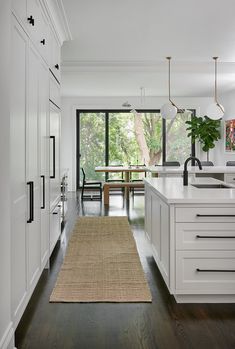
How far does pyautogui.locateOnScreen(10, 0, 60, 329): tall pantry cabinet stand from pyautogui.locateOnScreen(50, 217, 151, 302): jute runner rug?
29 cm

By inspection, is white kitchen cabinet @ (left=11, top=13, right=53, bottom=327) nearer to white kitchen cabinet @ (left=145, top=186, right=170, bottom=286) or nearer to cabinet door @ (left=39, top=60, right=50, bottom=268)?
cabinet door @ (left=39, top=60, right=50, bottom=268)

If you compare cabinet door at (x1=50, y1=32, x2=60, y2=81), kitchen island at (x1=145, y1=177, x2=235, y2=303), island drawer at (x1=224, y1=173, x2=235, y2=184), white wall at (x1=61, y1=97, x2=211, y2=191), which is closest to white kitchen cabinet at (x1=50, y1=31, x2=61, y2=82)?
cabinet door at (x1=50, y1=32, x2=60, y2=81)

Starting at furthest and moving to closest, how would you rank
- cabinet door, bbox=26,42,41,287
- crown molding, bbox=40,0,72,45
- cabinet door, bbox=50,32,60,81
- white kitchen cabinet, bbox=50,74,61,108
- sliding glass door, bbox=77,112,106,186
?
sliding glass door, bbox=77,112,106,186 < cabinet door, bbox=50,32,60,81 < white kitchen cabinet, bbox=50,74,61,108 < crown molding, bbox=40,0,72,45 < cabinet door, bbox=26,42,41,287

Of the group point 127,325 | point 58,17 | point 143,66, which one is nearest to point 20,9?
point 58,17

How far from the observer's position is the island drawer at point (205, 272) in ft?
9.53

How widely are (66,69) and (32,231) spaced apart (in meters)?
4.85

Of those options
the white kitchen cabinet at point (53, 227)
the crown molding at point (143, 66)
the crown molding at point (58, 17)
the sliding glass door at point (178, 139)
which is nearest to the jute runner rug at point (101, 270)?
the white kitchen cabinet at point (53, 227)

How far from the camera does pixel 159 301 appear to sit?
304cm

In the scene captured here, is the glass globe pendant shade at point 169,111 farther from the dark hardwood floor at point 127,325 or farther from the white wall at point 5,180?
the white wall at point 5,180

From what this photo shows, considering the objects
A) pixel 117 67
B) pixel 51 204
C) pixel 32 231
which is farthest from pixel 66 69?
pixel 32 231

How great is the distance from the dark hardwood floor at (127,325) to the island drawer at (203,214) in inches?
25.9

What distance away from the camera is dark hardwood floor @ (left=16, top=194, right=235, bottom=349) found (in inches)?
92.7

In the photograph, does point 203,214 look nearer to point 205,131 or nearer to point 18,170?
point 18,170

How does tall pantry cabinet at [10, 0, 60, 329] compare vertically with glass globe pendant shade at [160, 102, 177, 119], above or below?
below
